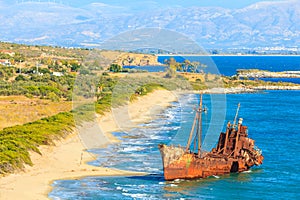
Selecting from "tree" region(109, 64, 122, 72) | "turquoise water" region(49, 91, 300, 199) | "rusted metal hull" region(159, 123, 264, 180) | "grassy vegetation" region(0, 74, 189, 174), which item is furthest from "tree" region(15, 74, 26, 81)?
"rusted metal hull" region(159, 123, 264, 180)

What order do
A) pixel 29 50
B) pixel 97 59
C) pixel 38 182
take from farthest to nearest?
pixel 29 50
pixel 97 59
pixel 38 182

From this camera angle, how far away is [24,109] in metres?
86.1

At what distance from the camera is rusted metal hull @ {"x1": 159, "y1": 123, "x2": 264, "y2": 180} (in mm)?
47897

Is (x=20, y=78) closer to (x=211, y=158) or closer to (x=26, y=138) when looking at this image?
(x=26, y=138)

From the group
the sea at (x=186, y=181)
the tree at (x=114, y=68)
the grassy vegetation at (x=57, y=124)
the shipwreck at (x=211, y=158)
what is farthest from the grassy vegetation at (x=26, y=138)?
the tree at (x=114, y=68)

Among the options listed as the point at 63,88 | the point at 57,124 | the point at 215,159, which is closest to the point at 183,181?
the point at 215,159

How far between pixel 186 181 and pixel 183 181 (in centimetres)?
24

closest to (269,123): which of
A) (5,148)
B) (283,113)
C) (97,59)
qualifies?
(283,113)

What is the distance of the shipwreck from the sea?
63cm

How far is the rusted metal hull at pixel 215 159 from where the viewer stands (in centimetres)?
4790

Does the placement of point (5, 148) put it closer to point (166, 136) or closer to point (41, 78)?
point (166, 136)

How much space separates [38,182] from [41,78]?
266 ft

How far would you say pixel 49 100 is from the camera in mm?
100750

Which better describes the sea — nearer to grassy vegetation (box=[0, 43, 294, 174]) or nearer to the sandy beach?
the sandy beach
